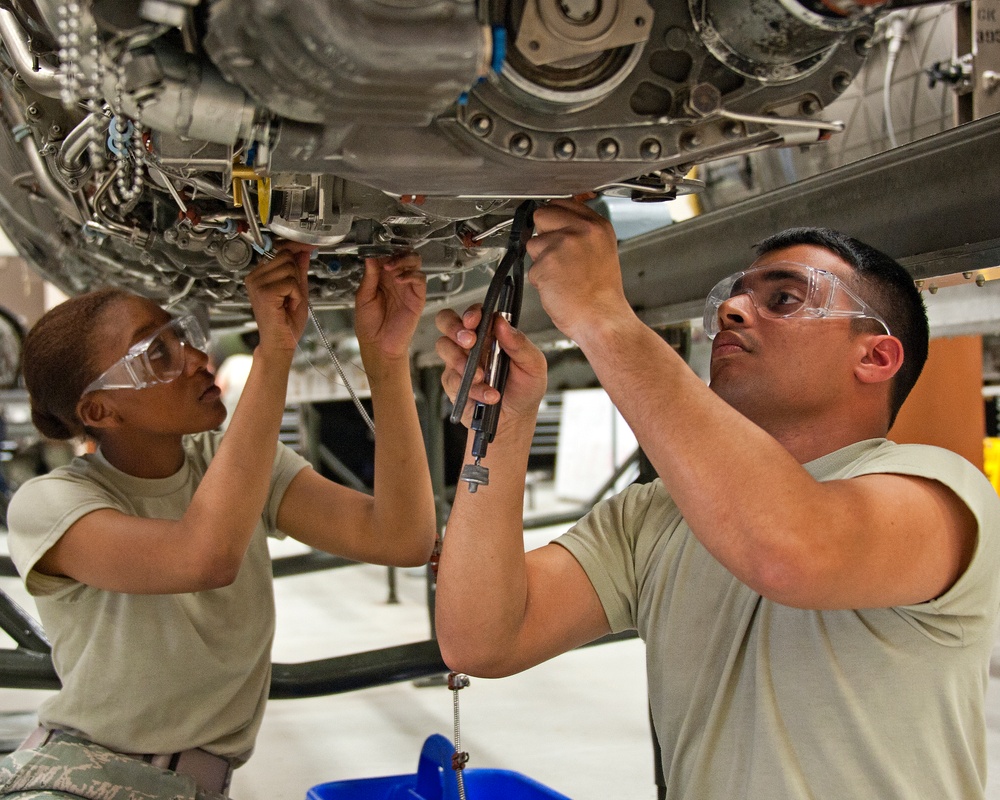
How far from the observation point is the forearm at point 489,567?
1.03 metres

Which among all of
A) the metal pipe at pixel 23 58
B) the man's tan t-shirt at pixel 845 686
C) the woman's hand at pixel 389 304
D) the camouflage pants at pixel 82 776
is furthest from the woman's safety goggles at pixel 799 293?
the camouflage pants at pixel 82 776

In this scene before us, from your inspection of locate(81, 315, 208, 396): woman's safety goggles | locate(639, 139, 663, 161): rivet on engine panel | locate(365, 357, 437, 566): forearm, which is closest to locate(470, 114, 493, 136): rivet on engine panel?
locate(639, 139, 663, 161): rivet on engine panel

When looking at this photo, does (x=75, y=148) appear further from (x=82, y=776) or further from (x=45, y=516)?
(x=82, y=776)

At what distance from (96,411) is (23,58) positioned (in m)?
0.52

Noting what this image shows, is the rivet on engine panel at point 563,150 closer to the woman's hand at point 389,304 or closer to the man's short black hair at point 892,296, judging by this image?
the man's short black hair at point 892,296

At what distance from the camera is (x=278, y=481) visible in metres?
1.57

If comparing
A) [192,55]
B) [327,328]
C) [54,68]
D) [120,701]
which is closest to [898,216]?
[192,55]

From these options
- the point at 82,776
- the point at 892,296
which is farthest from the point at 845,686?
the point at 82,776

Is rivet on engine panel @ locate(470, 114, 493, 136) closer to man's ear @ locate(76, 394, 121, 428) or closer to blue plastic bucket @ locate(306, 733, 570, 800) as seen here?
man's ear @ locate(76, 394, 121, 428)

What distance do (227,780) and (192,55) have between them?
1.13 meters

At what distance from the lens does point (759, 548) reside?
2.53 ft

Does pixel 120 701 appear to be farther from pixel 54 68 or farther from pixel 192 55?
pixel 192 55

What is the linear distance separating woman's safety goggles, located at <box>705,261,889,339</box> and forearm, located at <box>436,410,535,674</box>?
12.2 inches

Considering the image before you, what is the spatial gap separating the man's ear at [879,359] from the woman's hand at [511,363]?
0.35m
